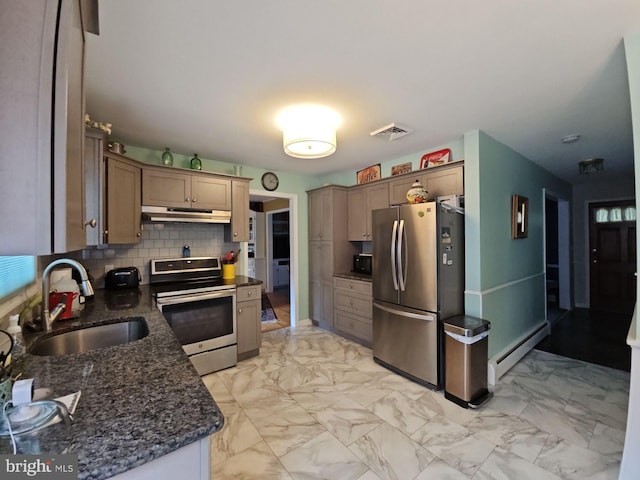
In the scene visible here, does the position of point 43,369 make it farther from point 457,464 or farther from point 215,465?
point 457,464

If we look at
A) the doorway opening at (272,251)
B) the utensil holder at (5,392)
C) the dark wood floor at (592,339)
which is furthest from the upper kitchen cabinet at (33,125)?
the doorway opening at (272,251)

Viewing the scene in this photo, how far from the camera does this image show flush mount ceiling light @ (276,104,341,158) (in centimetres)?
222

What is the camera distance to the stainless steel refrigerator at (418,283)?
2.57 metres

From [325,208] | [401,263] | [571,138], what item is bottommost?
[401,263]

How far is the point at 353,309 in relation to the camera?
3748 mm

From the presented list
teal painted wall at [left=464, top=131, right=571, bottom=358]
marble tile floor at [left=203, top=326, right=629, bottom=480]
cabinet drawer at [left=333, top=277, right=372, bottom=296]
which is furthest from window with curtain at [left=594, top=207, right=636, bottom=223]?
cabinet drawer at [left=333, top=277, right=372, bottom=296]

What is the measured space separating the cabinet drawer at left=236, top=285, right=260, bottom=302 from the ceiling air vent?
2.05 metres

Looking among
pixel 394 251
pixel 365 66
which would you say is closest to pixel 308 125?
pixel 365 66

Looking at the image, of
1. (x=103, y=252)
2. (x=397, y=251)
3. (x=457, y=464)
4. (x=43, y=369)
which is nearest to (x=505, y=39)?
(x=397, y=251)

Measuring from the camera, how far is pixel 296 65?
5.47 feet

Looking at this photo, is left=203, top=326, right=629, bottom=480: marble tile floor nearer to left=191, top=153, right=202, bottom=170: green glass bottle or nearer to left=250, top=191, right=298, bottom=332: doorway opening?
left=191, top=153, right=202, bottom=170: green glass bottle

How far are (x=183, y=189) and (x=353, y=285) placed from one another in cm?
234

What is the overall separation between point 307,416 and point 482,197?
2.48 m

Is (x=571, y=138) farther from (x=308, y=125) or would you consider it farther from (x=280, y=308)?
(x=280, y=308)
